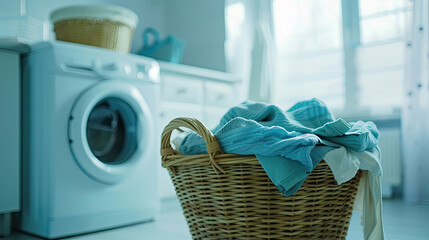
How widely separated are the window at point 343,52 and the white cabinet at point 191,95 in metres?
0.44

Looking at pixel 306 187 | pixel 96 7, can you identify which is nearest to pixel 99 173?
pixel 96 7

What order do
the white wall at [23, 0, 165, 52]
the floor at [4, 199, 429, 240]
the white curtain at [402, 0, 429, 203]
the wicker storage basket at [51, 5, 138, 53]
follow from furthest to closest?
the white wall at [23, 0, 165, 52]
the white curtain at [402, 0, 429, 203]
the wicker storage basket at [51, 5, 138, 53]
the floor at [4, 199, 429, 240]

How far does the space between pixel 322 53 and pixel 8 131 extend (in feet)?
6.41

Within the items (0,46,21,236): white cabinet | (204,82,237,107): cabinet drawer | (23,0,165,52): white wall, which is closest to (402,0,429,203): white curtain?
(204,82,237,107): cabinet drawer

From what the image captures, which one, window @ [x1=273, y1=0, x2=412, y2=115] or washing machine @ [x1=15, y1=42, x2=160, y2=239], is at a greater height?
window @ [x1=273, y1=0, x2=412, y2=115]

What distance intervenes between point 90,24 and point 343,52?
1578 millimetres

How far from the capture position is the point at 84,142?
162 cm

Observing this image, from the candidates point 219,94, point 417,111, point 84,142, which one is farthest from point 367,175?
point 219,94

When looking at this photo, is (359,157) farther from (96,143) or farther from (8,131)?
(8,131)

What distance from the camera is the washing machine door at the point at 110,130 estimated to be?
1.63 meters

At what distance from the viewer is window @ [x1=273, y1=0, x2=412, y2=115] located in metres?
2.46

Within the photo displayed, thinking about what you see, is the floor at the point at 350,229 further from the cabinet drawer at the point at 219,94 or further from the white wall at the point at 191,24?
the white wall at the point at 191,24

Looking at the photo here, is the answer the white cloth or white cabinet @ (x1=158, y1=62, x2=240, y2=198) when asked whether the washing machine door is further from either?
the white cloth

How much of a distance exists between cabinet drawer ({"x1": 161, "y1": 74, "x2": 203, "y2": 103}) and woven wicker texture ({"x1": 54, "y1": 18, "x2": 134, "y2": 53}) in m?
0.39
